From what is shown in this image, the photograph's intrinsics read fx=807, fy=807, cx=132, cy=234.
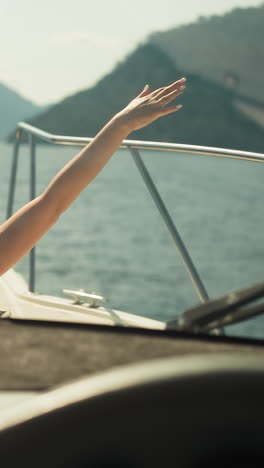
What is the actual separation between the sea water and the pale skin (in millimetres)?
1428

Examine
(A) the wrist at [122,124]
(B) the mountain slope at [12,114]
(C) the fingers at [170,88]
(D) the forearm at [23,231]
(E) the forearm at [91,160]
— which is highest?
(B) the mountain slope at [12,114]

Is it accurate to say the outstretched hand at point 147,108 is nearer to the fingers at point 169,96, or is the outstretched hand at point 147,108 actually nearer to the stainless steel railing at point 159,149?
the fingers at point 169,96

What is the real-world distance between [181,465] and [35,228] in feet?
2.13

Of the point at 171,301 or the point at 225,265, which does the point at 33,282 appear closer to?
the point at 171,301

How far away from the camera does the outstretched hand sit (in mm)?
1118

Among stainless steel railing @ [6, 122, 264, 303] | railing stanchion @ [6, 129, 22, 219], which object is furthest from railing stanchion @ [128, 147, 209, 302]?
railing stanchion @ [6, 129, 22, 219]

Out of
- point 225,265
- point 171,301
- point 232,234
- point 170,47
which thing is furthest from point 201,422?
point 170,47

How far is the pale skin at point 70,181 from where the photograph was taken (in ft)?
3.59

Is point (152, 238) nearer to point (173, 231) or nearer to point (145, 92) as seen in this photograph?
point (173, 231)

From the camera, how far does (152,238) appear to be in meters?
25.6

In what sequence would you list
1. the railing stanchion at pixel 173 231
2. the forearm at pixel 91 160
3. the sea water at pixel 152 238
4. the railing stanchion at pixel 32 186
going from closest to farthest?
the forearm at pixel 91 160
the railing stanchion at pixel 173 231
the railing stanchion at pixel 32 186
the sea water at pixel 152 238

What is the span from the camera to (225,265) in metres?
20.8

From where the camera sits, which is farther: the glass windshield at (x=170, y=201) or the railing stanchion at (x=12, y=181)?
the glass windshield at (x=170, y=201)

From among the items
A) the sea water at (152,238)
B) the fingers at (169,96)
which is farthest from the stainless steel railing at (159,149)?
the sea water at (152,238)
